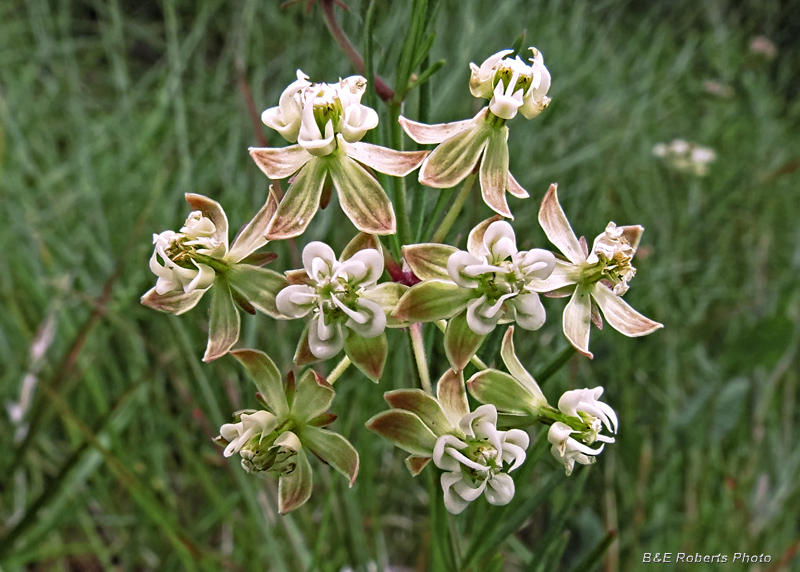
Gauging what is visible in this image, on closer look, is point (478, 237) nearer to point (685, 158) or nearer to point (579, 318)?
point (579, 318)

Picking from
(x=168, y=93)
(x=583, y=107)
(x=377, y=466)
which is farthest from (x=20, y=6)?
(x=377, y=466)

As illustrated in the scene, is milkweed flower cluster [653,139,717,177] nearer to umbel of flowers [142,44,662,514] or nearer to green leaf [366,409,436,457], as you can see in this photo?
umbel of flowers [142,44,662,514]

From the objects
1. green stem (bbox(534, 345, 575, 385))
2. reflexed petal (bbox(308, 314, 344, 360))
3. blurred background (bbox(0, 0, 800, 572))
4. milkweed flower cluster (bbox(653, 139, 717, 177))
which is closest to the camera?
reflexed petal (bbox(308, 314, 344, 360))

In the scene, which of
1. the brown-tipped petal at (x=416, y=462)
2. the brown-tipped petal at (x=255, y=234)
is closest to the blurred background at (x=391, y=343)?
the brown-tipped petal at (x=416, y=462)

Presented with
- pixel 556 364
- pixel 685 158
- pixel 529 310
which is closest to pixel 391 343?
pixel 556 364

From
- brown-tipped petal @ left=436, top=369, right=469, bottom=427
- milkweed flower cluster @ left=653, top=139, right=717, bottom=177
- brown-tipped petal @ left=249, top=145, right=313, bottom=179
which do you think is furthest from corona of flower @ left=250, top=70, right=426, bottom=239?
milkweed flower cluster @ left=653, top=139, right=717, bottom=177

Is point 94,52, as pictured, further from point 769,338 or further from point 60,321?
point 769,338

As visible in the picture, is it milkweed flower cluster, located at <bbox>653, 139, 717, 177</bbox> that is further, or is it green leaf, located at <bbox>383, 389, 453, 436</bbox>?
milkweed flower cluster, located at <bbox>653, 139, 717, 177</bbox>

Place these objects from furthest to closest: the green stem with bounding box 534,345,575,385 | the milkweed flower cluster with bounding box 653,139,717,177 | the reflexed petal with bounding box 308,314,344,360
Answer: the milkweed flower cluster with bounding box 653,139,717,177
the green stem with bounding box 534,345,575,385
the reflexed petal with bounding box 308,314,344,360
